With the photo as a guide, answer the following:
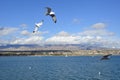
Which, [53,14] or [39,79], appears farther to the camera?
[39,79]

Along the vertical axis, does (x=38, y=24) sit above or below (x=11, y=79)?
above

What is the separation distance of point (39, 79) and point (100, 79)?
16.4 meters

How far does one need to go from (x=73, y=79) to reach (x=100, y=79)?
721cm

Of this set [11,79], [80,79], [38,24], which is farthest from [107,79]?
[38,24]

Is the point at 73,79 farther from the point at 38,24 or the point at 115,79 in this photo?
the point at 38,24

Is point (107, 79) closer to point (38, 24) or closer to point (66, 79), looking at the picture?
point (66, 79)

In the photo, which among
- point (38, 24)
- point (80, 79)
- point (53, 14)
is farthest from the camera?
point (80, 79)

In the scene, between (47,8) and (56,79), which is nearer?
(47,8)

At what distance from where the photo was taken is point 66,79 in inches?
3189

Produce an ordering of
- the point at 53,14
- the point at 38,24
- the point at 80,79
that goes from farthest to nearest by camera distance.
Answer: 1. the point at 80,79
2. the point at 38,24
3. the point at 53,14

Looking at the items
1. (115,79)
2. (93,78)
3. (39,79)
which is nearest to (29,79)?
(39,79)

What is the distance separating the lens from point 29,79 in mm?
82562

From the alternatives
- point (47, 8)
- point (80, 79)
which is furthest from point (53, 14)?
point (80, 79)

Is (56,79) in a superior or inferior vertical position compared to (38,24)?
inferior
